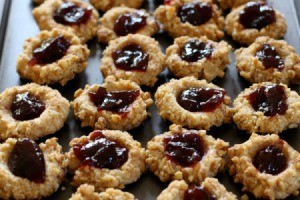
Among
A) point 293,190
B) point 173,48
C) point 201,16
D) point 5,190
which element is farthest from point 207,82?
point 5,190

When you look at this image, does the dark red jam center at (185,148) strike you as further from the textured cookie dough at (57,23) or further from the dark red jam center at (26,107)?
the textured cookie dough at (57,23)

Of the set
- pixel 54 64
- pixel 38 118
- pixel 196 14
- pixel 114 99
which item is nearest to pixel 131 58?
pixel 114 99

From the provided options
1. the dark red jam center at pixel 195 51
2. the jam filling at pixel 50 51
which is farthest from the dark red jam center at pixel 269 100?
the jam filling at pixel 50 51

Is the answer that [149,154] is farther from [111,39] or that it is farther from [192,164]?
[111,39]

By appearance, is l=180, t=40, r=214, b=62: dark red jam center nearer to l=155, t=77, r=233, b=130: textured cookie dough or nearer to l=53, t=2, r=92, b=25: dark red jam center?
l=155, t=77, r=233, b=130: textured cookie dough

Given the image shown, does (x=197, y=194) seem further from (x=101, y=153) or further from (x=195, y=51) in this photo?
(x=195, y=51)
